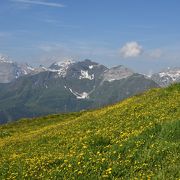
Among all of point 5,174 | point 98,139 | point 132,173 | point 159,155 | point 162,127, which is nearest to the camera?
A: point 132,173

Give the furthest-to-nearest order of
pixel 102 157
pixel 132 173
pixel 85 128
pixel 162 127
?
pixel 85 128 → pixel 162 127 → pixel 102 157 → pixel 132 173

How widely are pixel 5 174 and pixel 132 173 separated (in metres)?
6.78

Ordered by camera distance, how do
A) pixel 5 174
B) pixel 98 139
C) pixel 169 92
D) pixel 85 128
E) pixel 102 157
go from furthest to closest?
pixel 169 92 → pixel 85 128 → pixel 98 139 → pixel 5 174 → pixel 102 157

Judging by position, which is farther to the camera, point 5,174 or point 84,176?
point 5,174

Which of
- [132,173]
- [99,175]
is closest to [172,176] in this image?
[132,173]

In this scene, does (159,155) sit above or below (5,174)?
above

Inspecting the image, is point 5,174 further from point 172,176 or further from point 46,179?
point 172,176

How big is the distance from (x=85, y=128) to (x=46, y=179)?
54.4ft

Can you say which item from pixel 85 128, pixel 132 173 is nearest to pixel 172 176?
pixel 132 173

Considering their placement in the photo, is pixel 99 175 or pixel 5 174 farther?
pixel 5 174

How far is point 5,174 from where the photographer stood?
61.8ft

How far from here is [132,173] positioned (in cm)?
1462

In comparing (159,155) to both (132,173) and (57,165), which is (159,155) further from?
(57,165)

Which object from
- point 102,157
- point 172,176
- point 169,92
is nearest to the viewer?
point 172,176
